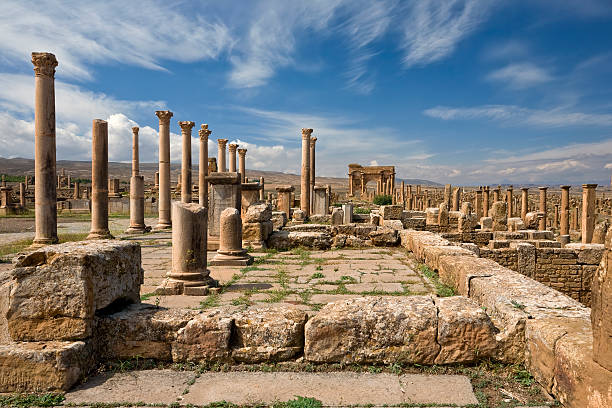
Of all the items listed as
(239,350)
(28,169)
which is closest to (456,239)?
(239,350)

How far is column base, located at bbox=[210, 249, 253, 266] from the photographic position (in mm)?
8359

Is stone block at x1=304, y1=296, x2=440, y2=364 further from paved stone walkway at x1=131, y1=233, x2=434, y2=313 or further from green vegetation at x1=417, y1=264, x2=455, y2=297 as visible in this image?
green vegetation at x1=417, y1=264, x2=455, y2=297

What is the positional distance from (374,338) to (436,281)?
3.71m

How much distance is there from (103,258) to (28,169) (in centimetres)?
14685

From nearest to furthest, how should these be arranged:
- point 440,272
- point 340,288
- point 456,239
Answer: point 340,288
point 440,272
point 456,239

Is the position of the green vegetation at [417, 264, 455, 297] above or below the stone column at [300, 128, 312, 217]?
below

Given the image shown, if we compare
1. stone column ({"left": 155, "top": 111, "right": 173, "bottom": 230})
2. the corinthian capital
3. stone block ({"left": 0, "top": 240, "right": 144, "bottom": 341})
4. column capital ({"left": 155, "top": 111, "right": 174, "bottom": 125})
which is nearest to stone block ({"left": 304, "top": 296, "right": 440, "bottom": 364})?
stone block ({"left": 0, "top": 240, "right": 144, "bottom": 341})

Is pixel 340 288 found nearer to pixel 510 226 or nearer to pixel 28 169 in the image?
pixel 510 226

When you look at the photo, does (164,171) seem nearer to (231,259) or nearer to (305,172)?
(305,172)

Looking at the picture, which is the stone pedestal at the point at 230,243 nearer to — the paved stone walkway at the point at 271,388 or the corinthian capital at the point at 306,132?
the paved stone walkway at the point at 271,388

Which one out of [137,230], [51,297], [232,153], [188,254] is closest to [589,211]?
[188,254]

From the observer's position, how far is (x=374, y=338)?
352 cm

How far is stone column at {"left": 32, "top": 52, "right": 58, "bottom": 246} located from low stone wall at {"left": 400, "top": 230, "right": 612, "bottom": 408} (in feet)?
38.3

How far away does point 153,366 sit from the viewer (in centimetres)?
355
